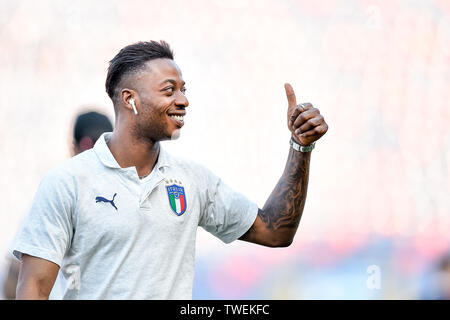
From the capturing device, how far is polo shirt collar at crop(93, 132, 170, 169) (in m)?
2.84

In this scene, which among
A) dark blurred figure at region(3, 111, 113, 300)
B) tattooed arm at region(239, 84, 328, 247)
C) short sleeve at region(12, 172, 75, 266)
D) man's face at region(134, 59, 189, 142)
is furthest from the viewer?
dark blurred figure at region(3, 111, 113, 300)

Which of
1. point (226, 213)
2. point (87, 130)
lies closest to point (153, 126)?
point (226, 213)

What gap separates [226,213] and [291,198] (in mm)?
295

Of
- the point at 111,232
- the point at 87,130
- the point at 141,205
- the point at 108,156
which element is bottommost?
the point at 111,232

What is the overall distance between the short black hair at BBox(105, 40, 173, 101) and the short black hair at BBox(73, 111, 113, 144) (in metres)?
0.91

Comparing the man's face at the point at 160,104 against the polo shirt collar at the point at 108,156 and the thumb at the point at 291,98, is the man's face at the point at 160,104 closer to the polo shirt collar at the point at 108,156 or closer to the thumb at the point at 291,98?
the polo shirt collar at the point at 108,156

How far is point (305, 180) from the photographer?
3074 millimetres

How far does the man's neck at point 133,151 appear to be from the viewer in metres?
2.91

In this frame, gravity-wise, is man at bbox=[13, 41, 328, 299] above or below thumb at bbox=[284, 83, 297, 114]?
below

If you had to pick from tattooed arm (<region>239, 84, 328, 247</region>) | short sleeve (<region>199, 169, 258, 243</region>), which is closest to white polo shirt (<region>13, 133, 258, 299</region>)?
short sleeve (<region>199, 169, 258, 243</region>)

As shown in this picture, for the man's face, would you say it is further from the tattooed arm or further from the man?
the tattooed arm

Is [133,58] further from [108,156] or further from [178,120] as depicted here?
[108,156]

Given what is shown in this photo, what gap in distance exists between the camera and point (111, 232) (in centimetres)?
266
